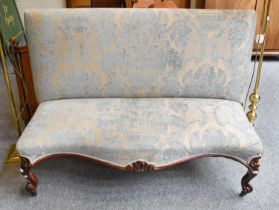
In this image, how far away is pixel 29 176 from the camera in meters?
1.48

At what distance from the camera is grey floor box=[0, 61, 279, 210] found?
152 centimetres

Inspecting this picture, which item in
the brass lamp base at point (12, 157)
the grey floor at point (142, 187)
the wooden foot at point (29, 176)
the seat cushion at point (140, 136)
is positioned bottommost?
the grey floor at point (142, 187)

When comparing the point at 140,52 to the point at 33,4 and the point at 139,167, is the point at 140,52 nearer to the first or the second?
the point at 139,167

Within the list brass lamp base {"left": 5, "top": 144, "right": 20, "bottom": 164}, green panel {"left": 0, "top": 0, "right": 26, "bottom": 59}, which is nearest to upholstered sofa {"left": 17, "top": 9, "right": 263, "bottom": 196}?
brass lamp base {"left": 5, "top": 144, "right": 20, "bottom": 164}

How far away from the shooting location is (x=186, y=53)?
1643 millimetres

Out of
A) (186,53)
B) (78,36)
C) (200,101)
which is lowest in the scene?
(200,101)

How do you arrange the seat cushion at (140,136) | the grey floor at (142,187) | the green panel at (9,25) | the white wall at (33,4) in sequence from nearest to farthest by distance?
1. the seat cushion at (140,136)
2. the grey floor at (142,187)
3. the green panel at (9,25)
4. the white wall at (33,4)

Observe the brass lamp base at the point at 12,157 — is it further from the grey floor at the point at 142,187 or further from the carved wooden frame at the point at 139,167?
the carved wooden frame at the point at 139,167

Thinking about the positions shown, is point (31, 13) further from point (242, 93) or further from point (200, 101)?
point (242, 93)

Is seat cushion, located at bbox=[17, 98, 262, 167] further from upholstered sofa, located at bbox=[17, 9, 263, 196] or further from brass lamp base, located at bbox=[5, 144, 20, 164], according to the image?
brass lamp base, located at bbox=[5, 144, 20, 164]

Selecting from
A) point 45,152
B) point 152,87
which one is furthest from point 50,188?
point 152,87

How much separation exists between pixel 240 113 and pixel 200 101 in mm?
223

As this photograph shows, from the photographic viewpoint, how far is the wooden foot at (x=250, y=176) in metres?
1.44

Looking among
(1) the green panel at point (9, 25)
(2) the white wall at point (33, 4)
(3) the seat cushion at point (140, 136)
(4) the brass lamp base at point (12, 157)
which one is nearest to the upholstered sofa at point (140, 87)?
(3) the seat cushion at point (140, 136)
